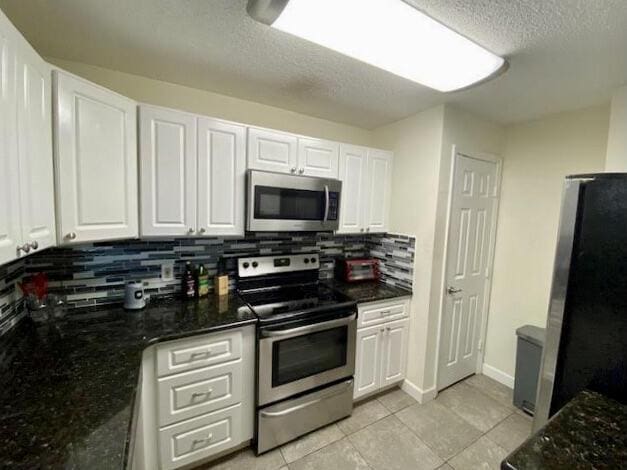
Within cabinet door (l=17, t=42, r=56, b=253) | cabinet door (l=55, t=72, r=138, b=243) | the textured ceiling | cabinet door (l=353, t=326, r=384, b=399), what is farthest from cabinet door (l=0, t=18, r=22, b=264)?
cabinet door (l=353, t=326, r=384, b=399)

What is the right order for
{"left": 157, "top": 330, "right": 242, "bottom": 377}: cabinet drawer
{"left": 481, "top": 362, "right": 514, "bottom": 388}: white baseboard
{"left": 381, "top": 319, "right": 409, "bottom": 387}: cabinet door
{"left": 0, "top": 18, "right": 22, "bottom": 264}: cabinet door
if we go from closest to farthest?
{"left": 0, "top": 18, "right": 22, "bottom": 264}: cabinet door, {"left": 157, "top": 330, "right": 242, "bottom": 377}: cabinet drawer, {"left": 381, "top": 319, "right": 409, "bottom": 387}: cabinet door, {"left": 481, "top": 362, "right": 514, "bottom": 388}: white baseboard

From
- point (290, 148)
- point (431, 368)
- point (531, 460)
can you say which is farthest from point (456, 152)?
point (531, 460)

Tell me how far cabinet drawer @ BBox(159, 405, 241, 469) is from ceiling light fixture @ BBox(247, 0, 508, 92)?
202 cm

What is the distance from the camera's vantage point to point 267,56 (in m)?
1.48

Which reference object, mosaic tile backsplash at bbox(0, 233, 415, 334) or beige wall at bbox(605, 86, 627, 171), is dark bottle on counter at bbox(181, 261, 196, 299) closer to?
mosaic tile backsplash at bbox(0, 233, 415, 334)

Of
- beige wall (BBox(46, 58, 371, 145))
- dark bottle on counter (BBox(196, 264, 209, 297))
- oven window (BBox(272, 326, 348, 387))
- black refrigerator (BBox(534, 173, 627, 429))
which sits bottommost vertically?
oven window (BBox(272, 326, 348, 387))

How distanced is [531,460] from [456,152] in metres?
1.96

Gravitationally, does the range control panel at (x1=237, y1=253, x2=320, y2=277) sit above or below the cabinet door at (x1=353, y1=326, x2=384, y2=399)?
above

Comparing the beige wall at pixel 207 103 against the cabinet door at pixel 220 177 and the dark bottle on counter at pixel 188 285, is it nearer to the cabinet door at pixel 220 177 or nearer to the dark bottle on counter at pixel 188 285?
the cabinet door at pixel 220 177

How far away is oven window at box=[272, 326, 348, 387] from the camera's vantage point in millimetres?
1708

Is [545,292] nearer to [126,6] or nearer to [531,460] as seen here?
[531,460]

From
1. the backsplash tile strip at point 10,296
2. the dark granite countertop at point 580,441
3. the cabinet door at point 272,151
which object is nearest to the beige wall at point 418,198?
the cabinet door at point 272,151

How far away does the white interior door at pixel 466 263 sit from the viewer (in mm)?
2268

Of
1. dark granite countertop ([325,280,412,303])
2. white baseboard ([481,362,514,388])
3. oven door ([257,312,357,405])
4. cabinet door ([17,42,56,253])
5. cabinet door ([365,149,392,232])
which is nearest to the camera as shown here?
cabinet door ([17,42,56,253])
